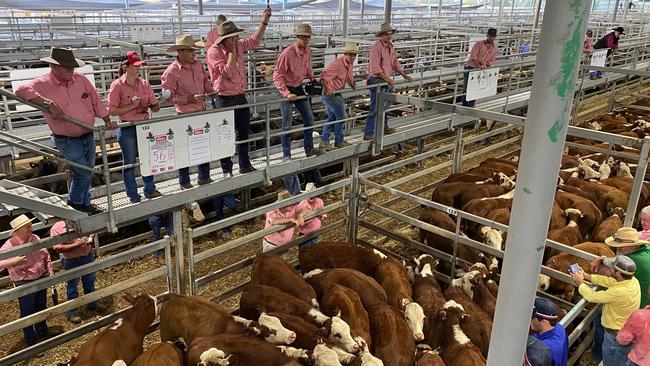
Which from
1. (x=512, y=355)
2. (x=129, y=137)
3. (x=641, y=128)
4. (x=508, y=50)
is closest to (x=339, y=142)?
(x=129, y=137)

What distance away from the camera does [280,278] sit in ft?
19.0

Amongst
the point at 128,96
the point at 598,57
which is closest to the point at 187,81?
the point at 128,96

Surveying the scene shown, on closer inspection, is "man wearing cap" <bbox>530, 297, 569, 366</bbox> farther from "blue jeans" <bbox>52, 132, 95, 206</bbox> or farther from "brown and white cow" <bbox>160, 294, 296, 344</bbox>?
"blue jeans" <bbox>52, 132, 95, 206</bbox>

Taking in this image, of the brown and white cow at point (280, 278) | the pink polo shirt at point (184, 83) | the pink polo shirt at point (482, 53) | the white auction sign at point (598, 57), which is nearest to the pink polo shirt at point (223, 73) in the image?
the pink polo shirt at point (184, 83)

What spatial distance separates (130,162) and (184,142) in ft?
2.79

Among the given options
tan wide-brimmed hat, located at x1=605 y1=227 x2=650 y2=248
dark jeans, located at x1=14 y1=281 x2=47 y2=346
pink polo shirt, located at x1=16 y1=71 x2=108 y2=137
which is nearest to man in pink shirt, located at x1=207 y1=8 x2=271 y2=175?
pink polo shirt, located at x1=16 y1=71 x2=108 y2=137

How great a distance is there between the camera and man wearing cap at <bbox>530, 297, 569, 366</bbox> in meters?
4.24

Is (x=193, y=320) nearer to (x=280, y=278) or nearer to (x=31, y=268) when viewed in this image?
(x=280, y=278)

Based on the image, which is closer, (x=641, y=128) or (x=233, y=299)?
(x=233, y=299)

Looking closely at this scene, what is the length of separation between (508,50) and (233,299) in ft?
50.9

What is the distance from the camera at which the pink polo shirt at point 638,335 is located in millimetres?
4312

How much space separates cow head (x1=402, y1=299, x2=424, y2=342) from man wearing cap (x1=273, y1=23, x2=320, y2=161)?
2.57 meters

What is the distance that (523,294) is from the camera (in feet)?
6.48

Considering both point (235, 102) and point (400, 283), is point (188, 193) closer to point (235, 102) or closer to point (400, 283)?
point (235, 102)
